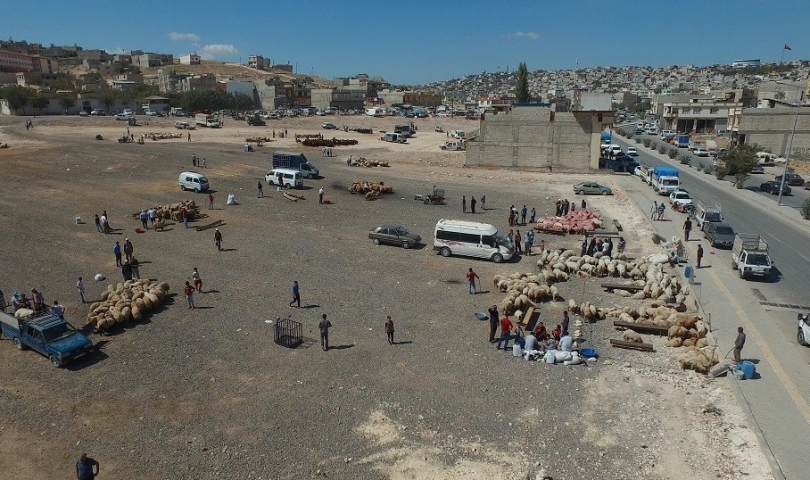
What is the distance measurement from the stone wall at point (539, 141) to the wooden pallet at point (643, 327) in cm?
3930

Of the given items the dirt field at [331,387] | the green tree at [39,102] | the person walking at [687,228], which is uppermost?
the green tree at [39,102]

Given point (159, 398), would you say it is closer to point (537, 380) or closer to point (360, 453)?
point (360, 453)

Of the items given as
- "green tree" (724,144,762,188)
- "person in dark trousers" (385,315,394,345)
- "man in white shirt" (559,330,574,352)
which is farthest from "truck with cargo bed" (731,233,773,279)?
"green tree" (724,144,762,188)

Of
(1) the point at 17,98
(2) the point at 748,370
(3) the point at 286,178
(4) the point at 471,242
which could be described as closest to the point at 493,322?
(2) the point at 748,370

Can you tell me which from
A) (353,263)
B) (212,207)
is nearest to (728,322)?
(353,263)

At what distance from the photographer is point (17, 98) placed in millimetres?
96000

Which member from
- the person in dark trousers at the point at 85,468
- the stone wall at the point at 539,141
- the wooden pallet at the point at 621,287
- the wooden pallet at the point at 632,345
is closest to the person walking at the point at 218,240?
the person in dark trousers at the point at 85,468

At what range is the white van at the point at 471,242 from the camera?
26.0m

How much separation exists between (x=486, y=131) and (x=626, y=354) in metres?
43.7

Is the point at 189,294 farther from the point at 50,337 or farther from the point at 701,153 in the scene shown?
the point at 701,153

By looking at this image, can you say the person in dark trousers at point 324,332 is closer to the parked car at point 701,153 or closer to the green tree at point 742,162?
the green tree at point 742,162

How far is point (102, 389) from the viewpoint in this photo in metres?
14.6

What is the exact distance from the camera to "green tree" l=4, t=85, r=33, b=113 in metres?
95.9

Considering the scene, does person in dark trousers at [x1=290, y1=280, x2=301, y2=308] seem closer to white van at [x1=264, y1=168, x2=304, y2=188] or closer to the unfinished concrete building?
white van at [x1=264, y1=168, x2=304, y2=188]
